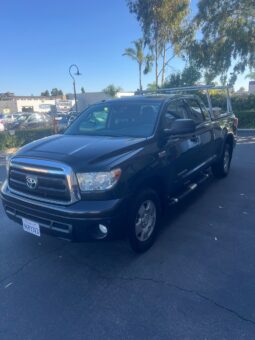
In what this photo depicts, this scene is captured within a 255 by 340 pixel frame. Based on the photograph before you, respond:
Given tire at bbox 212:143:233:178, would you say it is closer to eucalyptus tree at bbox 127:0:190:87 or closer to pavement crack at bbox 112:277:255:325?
pavement crack at bbox 112:277:255:325

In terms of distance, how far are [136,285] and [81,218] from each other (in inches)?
36.4

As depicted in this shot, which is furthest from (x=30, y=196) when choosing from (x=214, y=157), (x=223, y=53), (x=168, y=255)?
(x=223, y=53)

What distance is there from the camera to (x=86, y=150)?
3207 mm

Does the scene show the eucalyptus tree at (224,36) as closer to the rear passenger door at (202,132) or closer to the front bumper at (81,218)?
the rear passenger door at (202,132)

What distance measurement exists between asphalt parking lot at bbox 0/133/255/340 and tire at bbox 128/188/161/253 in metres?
0.16

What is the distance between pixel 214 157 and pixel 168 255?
291cm

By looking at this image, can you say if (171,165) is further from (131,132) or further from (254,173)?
(254,173)

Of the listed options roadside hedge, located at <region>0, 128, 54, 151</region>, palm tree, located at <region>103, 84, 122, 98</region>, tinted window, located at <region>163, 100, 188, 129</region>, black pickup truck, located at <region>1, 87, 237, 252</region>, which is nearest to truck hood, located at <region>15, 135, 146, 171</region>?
black pickup truck, located at <region>1, 87, 237, 252</region>

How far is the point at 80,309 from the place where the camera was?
2.65 metres

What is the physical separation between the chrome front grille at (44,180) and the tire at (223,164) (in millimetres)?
4116

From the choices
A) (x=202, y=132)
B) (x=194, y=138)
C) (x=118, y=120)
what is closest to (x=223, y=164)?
(x=202, y=132)

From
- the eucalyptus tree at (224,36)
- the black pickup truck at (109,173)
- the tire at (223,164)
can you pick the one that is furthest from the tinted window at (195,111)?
the eucalyptus tree at (224,36)

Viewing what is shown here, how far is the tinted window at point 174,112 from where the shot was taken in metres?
3.98

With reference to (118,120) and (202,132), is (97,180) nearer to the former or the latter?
(118,120)
